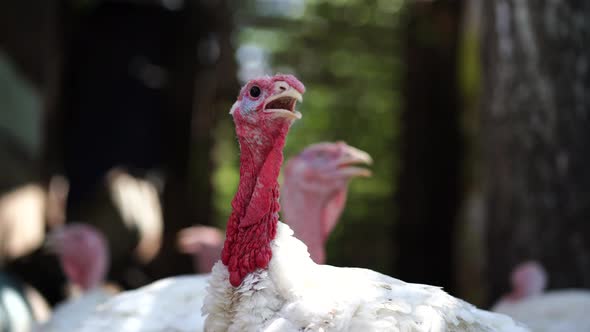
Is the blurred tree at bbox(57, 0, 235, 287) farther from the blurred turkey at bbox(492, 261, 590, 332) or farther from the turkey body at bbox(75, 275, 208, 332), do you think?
the turkey body at bbox(75, 275, 208, 332)

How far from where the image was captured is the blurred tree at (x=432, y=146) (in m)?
7.39

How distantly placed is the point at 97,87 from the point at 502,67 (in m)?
4.18

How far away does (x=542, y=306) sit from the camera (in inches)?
159

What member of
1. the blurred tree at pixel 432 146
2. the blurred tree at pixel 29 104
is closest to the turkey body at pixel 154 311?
the blurred tree at pixel 29 104

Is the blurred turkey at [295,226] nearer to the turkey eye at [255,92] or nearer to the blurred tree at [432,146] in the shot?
the turkey eye at [255,92]

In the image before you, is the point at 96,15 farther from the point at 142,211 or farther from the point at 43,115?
the point at 142,211

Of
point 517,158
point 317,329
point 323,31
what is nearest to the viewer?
point 317,329

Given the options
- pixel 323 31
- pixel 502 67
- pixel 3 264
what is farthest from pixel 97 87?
pixel 502 67

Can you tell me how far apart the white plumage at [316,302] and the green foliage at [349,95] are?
23.8ft

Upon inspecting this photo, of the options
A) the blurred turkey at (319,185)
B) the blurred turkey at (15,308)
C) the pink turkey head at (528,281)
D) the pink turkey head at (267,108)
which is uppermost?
the pink turkey head at (267,108)

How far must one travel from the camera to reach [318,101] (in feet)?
36.7

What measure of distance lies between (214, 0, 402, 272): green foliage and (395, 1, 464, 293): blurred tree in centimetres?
226

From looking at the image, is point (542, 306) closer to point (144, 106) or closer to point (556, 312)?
point (556, 312)

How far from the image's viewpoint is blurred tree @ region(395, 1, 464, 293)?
24.2 feet
